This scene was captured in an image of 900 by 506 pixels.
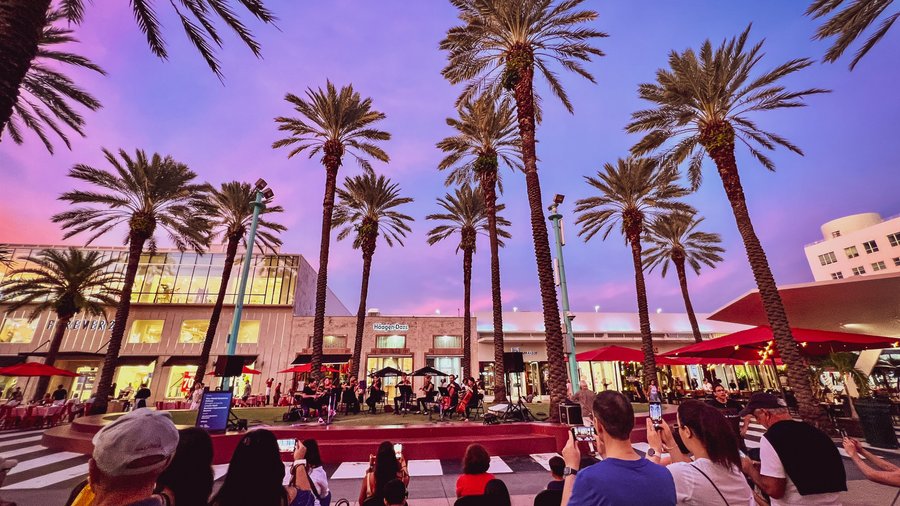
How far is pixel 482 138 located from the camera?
72.2ft

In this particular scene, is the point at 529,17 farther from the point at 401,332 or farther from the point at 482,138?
the point at 401,332

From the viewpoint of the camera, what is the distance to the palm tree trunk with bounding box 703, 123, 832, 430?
11.8m

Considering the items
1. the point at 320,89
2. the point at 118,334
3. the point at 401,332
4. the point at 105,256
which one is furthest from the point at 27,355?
the point at 320,89

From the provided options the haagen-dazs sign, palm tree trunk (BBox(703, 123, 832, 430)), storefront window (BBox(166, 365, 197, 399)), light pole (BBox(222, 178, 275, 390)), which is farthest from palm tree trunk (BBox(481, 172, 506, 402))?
storefront window (BBox(166, 365, 197, 399))

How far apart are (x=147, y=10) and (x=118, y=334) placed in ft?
63.7

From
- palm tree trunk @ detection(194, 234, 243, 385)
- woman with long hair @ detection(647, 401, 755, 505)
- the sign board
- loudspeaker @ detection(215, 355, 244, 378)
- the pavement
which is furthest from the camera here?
palm tree trunk @ detection(194, 234, 243, 385)

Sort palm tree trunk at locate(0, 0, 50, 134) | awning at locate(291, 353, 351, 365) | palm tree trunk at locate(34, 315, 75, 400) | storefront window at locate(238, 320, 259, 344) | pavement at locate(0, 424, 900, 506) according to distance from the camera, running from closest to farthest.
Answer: palm tree trunk at locate(0, 0, 50, 134)
pavement at locate(0, 424, 900, 506)
palm tree trunk at locate(34, 315, 75, 400)
awning at locate(291, 353, 351, 365)
storefront window at locate(238, 320, 259, 344)

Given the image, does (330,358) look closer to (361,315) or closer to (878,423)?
(361,315)

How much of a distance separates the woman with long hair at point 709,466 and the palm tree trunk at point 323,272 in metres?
17.6

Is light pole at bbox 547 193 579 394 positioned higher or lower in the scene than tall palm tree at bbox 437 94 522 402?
lower

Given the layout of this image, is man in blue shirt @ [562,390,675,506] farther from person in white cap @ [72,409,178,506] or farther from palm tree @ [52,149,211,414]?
palm tree @ [52,149,211,414]

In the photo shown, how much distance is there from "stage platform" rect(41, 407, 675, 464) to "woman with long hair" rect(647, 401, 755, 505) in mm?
8314

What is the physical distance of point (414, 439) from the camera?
1065cm

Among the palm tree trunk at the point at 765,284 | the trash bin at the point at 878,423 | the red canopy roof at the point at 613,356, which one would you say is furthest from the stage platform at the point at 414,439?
the red canopy roof at the point at 613,356
